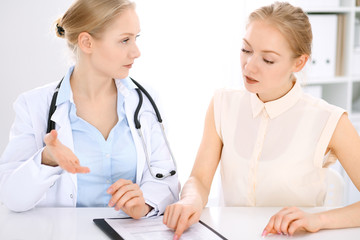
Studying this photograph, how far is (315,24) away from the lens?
2854 mm

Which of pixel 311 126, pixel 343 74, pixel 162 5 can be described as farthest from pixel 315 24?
pixel 311 126

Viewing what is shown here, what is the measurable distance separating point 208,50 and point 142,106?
4.69ft

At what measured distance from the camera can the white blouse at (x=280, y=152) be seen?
154 cm

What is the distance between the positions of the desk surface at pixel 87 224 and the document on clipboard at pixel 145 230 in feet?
0.08

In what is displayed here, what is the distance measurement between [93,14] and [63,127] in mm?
A: 389

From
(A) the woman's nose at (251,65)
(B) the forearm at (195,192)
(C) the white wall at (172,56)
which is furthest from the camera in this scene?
(C) the white wall at (172,56)

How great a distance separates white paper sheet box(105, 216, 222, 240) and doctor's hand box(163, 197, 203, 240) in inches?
0.7

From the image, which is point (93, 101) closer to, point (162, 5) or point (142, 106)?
point (142, 106)

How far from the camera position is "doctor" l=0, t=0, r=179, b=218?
1.53m

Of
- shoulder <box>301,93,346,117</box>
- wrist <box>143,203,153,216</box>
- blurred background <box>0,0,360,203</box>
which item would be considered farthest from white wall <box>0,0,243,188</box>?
wrist <box>143,203,153,216</box>

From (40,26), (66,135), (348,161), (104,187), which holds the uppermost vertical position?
(40,26)

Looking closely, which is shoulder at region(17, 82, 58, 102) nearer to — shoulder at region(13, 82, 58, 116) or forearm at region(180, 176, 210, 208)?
shoulder at region(13, 82, 58, 116)

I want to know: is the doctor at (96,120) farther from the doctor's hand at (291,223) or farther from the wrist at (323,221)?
the wrist at (323,221)

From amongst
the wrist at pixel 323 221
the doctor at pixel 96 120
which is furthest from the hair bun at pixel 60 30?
the wrist at pixel 323 221
